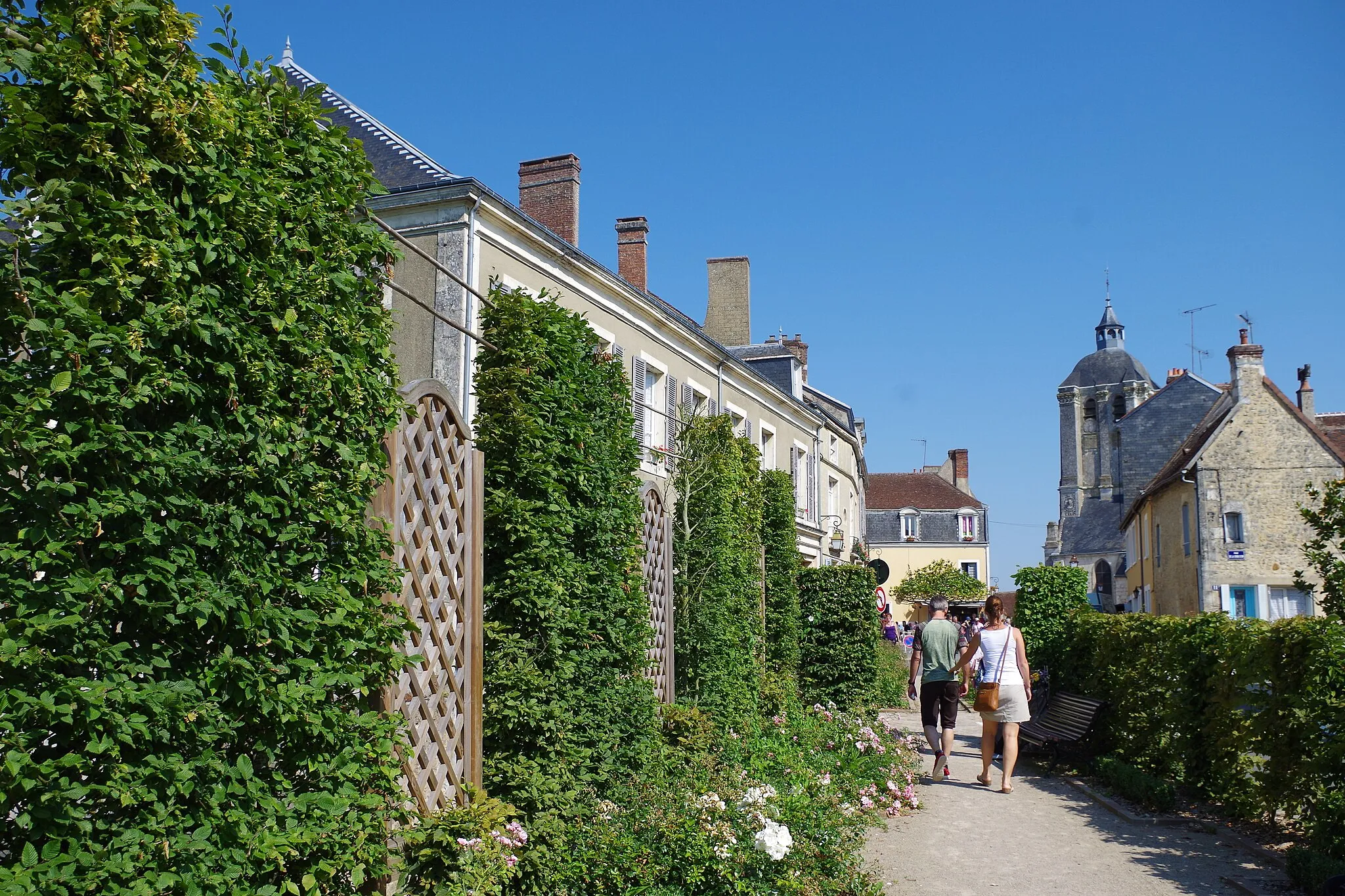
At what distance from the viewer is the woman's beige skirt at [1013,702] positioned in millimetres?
9094

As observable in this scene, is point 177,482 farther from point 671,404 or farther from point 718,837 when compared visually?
point 671,404

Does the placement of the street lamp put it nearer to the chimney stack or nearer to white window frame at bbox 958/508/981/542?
the chimney stack

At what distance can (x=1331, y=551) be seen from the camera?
6109mm

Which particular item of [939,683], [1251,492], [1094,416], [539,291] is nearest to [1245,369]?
[1251,492]

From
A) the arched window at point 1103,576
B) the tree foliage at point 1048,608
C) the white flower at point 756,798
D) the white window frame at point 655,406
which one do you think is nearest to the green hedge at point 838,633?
the tree foliage at point 1048,608

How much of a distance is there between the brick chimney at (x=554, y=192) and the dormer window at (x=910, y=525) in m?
48.0

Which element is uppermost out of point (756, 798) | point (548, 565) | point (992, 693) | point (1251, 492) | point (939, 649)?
point (1251, 492)

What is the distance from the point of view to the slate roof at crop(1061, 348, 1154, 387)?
8394cm

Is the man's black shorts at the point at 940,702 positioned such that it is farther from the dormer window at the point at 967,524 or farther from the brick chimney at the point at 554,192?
the dormer window at the point at 967,524

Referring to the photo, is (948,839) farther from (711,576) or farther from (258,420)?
(258,420)

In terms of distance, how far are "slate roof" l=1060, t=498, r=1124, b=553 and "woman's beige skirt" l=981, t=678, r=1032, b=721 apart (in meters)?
58.7

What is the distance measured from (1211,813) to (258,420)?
7.78 metres

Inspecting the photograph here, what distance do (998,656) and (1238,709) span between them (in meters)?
2.12

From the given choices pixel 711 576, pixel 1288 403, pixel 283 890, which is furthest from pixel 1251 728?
pixel 1288 403
